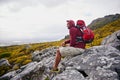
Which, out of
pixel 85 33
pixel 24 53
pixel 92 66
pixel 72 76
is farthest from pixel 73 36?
pixel 24 53

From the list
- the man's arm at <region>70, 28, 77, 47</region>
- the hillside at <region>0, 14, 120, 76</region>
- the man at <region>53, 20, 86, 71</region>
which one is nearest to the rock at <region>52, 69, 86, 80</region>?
the man at <region>53, 20, 86, 71</region>

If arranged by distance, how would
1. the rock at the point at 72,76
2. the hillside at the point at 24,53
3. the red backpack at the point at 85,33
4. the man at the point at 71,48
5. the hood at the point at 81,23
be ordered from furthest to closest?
the hillside at the point at 24,53, the man at the point at 71,48, the hood at the point at 81,23, the red backpack at the point at 85,33, the rock at the point at 72,76

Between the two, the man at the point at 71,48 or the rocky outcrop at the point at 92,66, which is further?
the man at the point at 71,48

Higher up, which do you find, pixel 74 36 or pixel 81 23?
pixel 81 23

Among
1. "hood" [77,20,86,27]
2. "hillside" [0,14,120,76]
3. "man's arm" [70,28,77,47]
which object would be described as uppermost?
"hood" [77,20,86,27]

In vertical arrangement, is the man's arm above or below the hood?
below

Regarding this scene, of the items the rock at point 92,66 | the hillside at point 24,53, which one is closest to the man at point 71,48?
the rock at point 92,66

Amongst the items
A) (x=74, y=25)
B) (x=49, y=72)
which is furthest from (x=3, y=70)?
(x=74, y=25)

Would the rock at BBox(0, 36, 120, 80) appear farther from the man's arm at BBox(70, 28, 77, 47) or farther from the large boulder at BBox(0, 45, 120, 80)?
the man's arm at BBox(70, 28, 77, 47)

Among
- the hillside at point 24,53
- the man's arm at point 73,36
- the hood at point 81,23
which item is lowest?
the hillside at point 24,53

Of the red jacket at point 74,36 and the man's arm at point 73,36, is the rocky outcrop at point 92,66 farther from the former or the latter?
the man's arm at point 73,36

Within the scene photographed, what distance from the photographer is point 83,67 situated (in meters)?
11.7

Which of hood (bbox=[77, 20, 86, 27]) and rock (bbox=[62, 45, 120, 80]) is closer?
rock (bbox=[62, 45, 120, 80])

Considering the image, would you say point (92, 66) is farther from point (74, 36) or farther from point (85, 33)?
point (74, 36)
